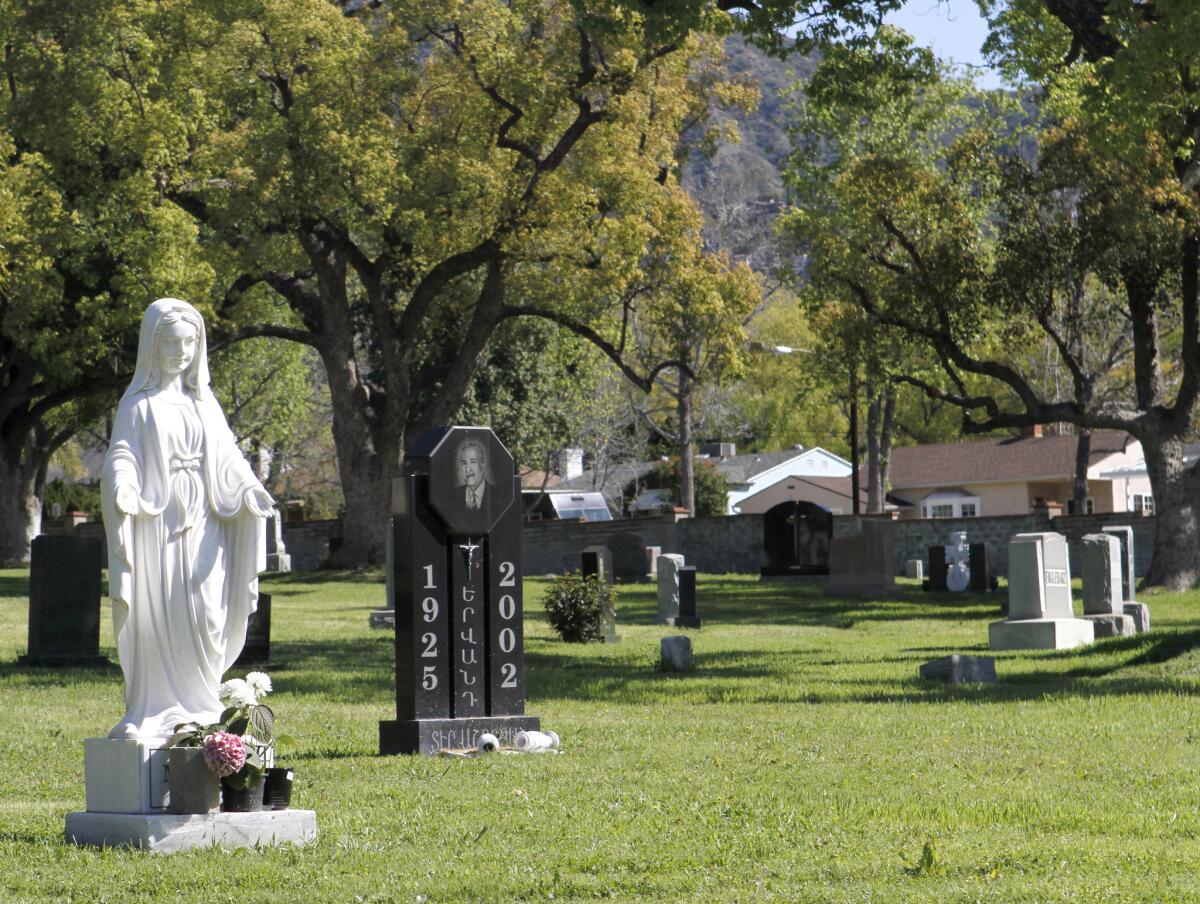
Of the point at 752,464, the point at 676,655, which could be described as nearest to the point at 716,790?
the point at 676,655

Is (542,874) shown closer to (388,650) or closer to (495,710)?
(495,710)

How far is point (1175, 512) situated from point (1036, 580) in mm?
10399

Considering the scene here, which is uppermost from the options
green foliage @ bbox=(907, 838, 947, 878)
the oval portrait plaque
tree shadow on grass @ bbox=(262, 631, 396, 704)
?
the oval portrait plaque

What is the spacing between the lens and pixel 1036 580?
21.3m

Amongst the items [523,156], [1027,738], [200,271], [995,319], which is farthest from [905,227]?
[1027,738]

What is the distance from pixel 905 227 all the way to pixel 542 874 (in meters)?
25.0

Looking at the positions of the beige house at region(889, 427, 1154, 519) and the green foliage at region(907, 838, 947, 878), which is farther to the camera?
the beige house at region(889, 427, 1154, 519)

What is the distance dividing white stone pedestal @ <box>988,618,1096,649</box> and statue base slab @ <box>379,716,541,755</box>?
1074 centimetres

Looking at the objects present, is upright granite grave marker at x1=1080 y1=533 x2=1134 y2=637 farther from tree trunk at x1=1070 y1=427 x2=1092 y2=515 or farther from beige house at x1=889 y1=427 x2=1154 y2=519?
beige house at x1=889 y1=427 x2=1154 y2=519

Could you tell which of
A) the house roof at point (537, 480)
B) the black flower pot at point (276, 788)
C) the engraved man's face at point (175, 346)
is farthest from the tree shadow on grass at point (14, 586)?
the house roof at point (537, 480)

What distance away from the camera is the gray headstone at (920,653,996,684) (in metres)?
16.5

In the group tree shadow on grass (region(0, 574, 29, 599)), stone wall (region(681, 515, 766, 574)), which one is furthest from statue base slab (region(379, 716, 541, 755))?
stone wall (region(681, 515, 766, 574))

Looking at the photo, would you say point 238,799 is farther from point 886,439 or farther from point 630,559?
point 886,439

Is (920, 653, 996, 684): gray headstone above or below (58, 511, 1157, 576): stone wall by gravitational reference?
below
